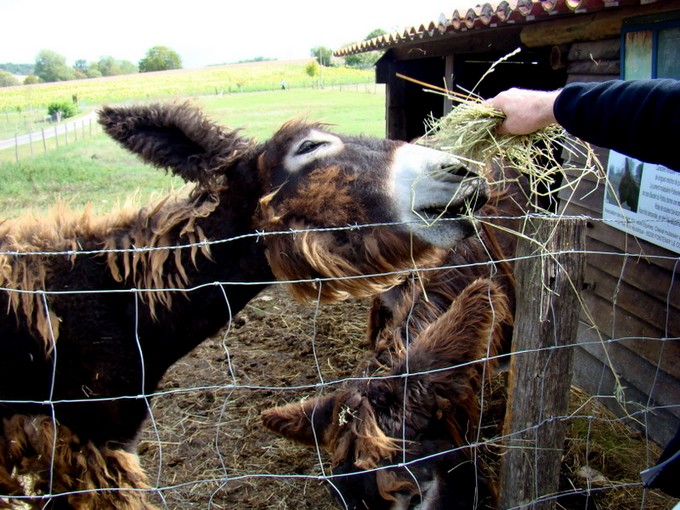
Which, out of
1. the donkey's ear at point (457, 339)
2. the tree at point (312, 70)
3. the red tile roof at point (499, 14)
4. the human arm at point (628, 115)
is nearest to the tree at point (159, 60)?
the tree at point (312, 70)

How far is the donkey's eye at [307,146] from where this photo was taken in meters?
2.60

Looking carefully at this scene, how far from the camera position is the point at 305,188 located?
97.9 inches

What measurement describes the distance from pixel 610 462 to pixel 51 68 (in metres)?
105

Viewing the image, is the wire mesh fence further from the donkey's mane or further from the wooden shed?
the wooden shed

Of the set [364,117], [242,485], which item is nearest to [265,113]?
[364,117]

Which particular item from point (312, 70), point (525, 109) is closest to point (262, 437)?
point (525, 109)

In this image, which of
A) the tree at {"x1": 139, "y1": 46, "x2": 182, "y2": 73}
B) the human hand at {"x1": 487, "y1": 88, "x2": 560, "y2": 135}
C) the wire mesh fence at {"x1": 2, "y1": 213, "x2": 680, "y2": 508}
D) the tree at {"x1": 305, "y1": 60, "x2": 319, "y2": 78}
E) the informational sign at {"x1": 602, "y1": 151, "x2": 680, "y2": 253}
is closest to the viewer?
the human hand at {"x1": 487, "y1": 88, "x2": 560, "y2": 135}

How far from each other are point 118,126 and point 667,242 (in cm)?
363

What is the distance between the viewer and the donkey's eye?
260cm

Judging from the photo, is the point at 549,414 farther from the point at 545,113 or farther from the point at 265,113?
the point at 265,113

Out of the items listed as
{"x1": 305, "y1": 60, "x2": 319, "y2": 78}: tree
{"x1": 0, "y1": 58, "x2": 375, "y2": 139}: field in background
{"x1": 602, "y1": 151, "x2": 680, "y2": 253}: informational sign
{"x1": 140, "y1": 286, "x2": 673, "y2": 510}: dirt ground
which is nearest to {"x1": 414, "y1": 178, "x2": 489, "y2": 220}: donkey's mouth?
{"x1": 140, "y1": 286, "x2": 673, "y2": 510}: dirt ground

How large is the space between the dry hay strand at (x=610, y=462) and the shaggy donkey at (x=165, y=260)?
196 cm

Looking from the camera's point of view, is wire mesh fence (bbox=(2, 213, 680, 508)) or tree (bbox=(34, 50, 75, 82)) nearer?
wire mesh fence (bbox=(2, 213, 680, 508))

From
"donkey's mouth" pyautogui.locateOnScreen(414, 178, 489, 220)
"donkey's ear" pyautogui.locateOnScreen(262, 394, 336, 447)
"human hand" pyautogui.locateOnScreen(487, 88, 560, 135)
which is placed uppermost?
"human hand" pyautogui.locateOnScreen(487, 88, 560, 135)
